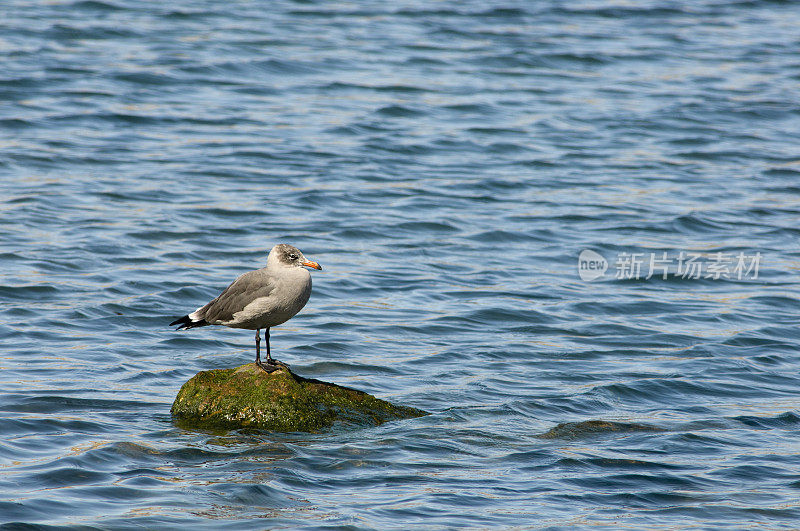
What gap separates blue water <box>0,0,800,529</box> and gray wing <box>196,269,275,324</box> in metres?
0.96

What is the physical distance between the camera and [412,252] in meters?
15.0

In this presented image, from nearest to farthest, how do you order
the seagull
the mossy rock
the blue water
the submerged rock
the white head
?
the blue water, the seagull, the white head, the mossy rock, the submerged rock

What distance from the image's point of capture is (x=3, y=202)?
623 inches

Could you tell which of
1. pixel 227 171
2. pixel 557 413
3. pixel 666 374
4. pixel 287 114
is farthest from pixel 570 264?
pixel 287 114

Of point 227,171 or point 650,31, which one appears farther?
point 650,31

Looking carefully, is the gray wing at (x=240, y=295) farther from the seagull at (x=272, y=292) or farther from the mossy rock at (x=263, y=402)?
the mossy rock at (x=263, y=402)

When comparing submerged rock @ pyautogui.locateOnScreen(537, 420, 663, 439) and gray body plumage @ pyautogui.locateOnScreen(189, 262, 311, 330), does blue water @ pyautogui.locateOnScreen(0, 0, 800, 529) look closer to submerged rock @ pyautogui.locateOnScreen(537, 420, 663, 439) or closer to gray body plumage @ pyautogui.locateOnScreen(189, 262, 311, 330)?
submerged rock @ pyautogui.locateOnScreen(537, 420, 663, 439)

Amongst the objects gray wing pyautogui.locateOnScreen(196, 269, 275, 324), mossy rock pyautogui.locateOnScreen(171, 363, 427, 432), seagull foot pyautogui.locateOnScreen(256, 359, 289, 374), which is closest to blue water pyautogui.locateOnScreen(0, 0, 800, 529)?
mossy rock pyautogui.locateOnScreen(171, 363, 427, 432)

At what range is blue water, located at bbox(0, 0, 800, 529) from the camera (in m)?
8.03

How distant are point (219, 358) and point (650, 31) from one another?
69.2 feet

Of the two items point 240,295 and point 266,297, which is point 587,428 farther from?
point 240,295

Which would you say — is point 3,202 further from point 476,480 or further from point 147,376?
point 476,480

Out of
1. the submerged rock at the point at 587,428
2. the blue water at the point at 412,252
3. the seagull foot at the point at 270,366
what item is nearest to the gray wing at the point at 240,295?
the seagull foot at the point at 270,366

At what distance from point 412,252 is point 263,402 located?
21.7 ft
